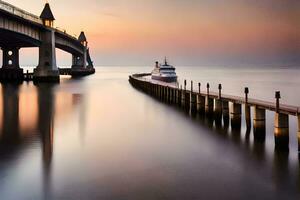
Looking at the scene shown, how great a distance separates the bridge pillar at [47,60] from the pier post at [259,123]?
6590cm

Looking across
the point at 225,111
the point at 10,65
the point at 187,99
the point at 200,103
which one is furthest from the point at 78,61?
the point at 225,111

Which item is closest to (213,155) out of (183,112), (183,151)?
(183,151)

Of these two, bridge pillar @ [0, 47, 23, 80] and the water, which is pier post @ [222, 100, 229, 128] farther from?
bridge pillar @ [0, 47, 23, 80]

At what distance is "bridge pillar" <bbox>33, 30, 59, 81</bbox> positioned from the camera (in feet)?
269

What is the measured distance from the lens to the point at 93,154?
19.8 metres

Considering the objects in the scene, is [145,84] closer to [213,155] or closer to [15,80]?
[15,80]

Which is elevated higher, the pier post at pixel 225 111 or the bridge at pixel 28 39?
the bridge at pixel 28 39

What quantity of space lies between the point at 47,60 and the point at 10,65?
60.2ft

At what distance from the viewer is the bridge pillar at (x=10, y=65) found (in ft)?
314

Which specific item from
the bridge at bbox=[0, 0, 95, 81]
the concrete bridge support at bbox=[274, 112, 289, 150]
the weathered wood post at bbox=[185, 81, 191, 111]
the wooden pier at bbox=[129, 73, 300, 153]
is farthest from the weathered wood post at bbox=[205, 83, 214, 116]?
the bridge at bbox=[0, 0, 95, 81]

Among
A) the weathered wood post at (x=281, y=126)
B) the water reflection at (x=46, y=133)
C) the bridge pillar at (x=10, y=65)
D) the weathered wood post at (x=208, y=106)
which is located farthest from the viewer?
the bridge pillar at (x=10, y=65)

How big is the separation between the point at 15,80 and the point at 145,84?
43.2 meters

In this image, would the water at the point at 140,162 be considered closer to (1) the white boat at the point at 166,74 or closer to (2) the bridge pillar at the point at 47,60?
(2) the bridge pillar at the point at 47,60

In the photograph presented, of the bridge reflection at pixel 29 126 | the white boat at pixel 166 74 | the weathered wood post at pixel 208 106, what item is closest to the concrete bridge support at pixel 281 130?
the bridge reflection at pixel 29 126
